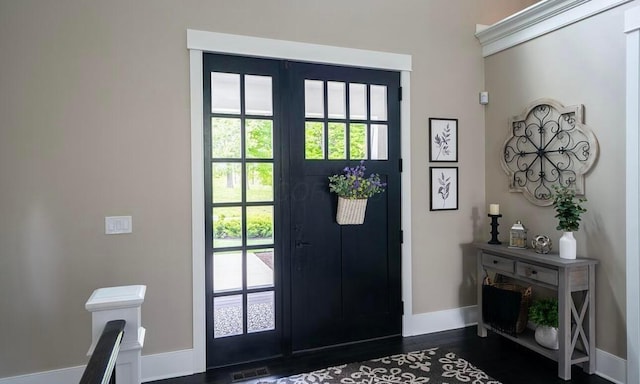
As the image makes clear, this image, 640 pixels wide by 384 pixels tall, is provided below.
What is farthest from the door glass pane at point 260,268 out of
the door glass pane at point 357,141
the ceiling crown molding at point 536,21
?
the ceiling crown molding at point 536,21

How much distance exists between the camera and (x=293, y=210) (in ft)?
10.5

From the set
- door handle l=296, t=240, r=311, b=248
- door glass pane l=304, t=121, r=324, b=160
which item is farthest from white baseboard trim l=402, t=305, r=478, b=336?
door glass pane l=304, t=121, r=324, b=160

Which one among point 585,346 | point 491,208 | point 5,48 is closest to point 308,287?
point 491,208

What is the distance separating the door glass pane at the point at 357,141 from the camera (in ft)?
11.1

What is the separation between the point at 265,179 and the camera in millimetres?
3135

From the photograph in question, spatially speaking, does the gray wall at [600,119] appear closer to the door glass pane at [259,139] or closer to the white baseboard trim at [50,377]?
the door glass pane at [259,139]

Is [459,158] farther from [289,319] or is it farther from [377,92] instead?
[289,319]

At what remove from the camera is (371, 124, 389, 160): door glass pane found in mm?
3459

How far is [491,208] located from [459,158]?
0.58 meters

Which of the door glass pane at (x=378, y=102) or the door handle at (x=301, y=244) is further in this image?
the door glass pane at (x=378, y=102)

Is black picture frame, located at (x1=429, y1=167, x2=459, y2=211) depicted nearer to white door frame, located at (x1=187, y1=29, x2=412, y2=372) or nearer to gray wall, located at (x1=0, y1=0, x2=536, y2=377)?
white door frame, located at (x1=187, y1=29, x2=412, y2=372)

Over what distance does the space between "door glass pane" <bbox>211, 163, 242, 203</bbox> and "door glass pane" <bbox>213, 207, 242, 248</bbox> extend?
0.09m

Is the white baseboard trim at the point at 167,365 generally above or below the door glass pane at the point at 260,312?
below

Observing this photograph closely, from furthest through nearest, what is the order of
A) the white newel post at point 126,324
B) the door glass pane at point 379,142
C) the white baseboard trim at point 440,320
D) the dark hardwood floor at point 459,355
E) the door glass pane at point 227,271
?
the white baseboard trim at point 440,320 < the door glass pane at point 379,142 < the door glass pane at point 227,271 < the dark hardwood floor at point 459,355 < the white newel post at point 126,324
